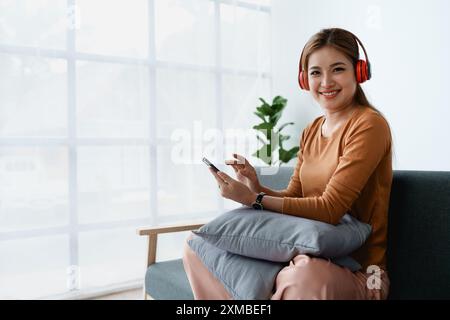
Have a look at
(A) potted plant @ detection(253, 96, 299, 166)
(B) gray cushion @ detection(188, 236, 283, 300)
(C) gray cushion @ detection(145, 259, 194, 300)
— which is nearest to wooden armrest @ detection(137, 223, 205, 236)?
(C) gray cushion @ detection(145, 259, 194, 300)

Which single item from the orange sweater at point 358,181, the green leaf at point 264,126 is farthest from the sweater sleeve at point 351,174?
the green leaf at point 264,126

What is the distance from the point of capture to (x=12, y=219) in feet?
7.44

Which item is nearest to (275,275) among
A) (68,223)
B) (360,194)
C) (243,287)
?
(243,287)

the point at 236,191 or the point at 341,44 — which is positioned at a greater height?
the point at 341,44

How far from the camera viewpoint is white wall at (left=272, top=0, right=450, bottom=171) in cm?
235

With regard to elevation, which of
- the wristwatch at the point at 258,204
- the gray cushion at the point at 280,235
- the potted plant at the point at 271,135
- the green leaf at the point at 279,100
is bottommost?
the gray cushion at the point at 280,235

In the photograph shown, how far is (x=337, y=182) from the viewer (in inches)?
45.4

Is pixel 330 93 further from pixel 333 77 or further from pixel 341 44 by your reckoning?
pixel 341 44

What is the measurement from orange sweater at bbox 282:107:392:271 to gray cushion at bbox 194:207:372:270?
5 cm

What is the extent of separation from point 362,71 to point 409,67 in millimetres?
1427

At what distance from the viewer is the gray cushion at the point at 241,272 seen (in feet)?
3.53

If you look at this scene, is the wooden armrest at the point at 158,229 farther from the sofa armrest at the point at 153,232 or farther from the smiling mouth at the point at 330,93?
the smiling mouth at the point at 330,93

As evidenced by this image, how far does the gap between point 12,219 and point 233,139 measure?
154 centimetres

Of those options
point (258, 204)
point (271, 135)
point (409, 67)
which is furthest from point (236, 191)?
point (271, 135)
